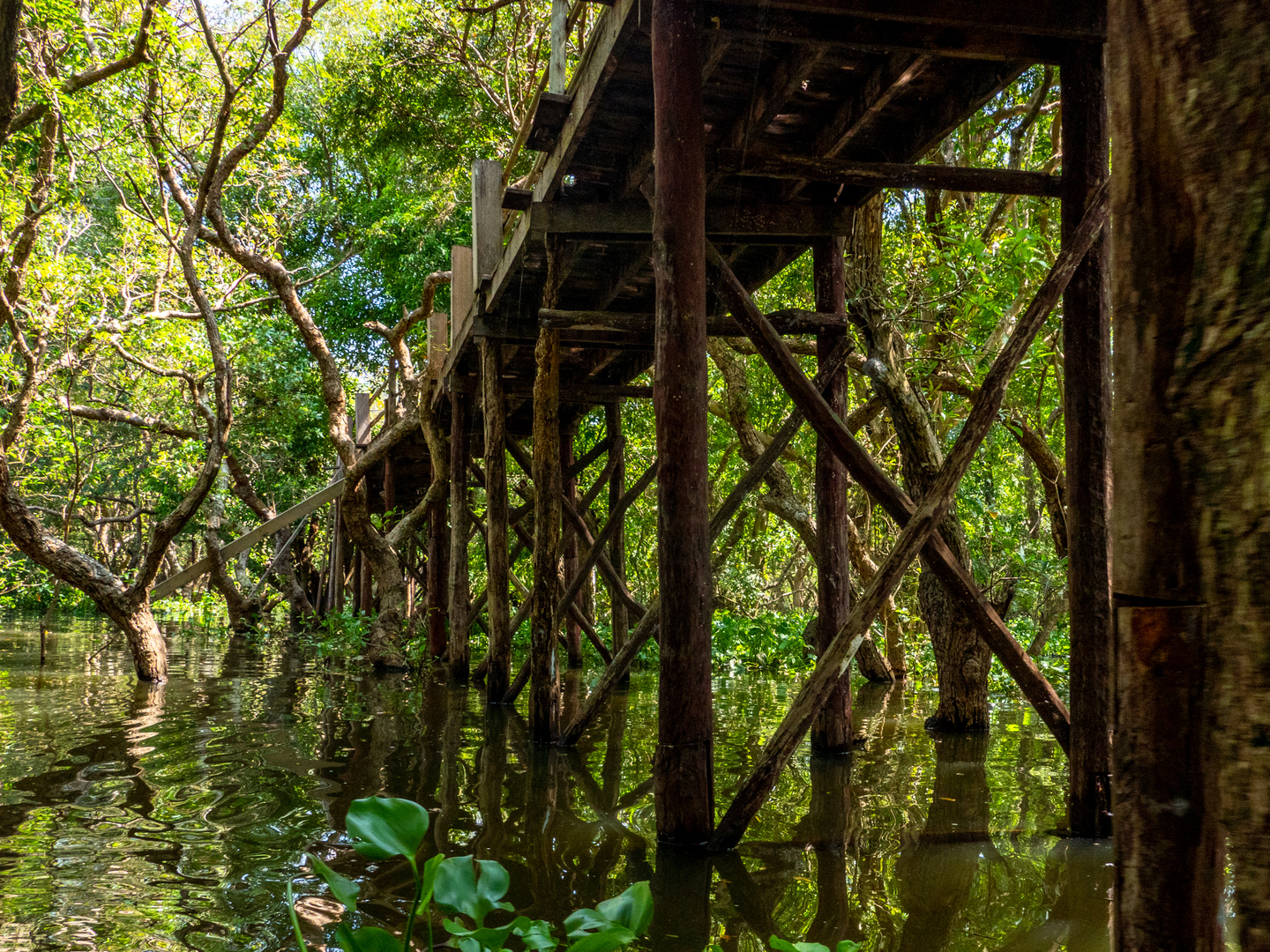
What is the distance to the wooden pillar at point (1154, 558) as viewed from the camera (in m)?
1.32

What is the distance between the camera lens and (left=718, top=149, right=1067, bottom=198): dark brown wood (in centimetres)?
440

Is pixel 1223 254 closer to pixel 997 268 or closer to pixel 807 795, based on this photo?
pixel 807 795

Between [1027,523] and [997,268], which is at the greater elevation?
[997,268]

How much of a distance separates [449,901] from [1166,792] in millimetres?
1002

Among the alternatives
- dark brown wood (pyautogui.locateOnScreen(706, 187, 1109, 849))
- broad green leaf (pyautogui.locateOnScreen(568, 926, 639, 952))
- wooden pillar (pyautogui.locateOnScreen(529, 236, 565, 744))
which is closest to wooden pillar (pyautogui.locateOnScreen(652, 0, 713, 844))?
dark brown wood (pyautogui.locateOnScreen(706, 187, 1109, 849))

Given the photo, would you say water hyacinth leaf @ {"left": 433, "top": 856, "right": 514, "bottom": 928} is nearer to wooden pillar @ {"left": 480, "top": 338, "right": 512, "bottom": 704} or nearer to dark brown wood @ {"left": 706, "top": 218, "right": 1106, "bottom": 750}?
dark brown wood @ {"left": 706, "top": 218, "right": 1106, "bottom": 750}

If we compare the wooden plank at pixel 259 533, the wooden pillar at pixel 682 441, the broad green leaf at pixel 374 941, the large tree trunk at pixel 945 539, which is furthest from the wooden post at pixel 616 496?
the broad green leaf at pixel 374 941

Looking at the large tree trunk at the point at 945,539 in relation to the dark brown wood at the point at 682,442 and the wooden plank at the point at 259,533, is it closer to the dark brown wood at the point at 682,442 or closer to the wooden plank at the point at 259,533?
the dark brown wood at the point at 682,442

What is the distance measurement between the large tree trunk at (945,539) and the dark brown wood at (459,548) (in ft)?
13.7

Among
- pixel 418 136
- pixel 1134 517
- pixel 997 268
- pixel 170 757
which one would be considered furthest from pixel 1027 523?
pixel 1134 517

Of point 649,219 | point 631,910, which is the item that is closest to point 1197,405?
point 631,910

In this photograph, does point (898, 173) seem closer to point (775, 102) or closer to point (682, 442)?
point (775, 102)

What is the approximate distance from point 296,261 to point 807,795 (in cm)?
1980

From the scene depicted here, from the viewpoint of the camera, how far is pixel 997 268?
6961 mm
